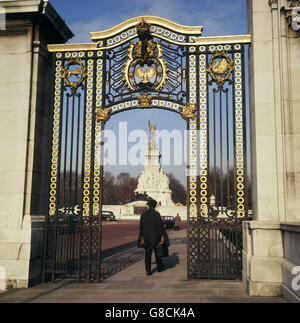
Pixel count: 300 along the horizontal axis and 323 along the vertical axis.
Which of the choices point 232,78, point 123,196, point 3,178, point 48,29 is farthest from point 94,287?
point 123,196

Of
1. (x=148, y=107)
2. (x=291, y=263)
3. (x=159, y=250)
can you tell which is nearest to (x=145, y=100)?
(x=148, y=107)

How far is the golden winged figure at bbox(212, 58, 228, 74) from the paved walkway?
15.7 feet

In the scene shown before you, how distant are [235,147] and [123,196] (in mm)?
81208

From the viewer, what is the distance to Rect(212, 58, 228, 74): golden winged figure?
8.70 metres

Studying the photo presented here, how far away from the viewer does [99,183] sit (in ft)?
28.9

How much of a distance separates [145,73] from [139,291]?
16.5 feet

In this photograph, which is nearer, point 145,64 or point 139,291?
point 139,291

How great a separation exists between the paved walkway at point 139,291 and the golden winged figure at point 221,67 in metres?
4.78

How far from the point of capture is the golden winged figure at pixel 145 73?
29.7ft

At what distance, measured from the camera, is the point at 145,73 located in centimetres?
909

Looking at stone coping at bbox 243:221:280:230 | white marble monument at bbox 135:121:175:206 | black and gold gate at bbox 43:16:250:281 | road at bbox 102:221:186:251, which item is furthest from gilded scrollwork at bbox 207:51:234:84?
white marble monument at bbox 135:121:175:206

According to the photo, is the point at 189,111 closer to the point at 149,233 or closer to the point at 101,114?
the point at 101,114

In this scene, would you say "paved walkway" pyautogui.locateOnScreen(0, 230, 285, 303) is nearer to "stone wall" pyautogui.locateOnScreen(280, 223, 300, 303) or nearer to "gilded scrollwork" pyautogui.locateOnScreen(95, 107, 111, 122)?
"stone wall" pyautogui.locateOnScreen(280, 223, 300, 303)

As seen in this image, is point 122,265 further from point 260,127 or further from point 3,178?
point 260,127
